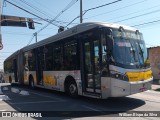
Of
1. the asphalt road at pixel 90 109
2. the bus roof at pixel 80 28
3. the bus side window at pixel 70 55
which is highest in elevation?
the bus roof at pixel 80 28

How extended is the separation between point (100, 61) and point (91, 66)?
2.68 ft

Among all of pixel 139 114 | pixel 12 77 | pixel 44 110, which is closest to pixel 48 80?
pixel 44 110

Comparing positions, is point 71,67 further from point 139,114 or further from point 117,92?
point 139,114

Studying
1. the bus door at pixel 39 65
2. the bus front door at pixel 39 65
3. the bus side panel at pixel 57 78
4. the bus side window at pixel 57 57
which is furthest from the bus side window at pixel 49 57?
the bus front door at pixel 39 65

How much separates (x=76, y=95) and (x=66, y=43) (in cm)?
261

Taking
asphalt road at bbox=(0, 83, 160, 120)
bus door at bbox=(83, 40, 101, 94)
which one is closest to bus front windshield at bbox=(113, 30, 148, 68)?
bus door at bbox=(83, 40, 101, 94)

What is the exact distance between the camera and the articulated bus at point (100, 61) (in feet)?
35.9

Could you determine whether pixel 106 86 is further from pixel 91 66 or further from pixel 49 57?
pixel 49 57

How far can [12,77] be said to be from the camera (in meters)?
28.5

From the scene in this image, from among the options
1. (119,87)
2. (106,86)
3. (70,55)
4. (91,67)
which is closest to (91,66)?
(91,67)

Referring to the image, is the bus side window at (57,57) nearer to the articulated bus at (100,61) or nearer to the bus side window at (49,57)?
the articulated bus at (100,61)

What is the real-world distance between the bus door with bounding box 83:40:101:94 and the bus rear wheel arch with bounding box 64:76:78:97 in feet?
3.93

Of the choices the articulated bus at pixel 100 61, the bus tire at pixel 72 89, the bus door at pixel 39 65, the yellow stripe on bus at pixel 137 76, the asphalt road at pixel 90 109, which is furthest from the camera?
the bus door at pixel 39 65

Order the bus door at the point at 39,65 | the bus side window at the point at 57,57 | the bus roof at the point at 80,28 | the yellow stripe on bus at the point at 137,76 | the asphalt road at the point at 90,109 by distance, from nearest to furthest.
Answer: the asphalt road at the point at 90,109
the yellow stripe on bus at the point at 137,76
the bus roof at the point at 80,28
the bus side window at the point at 57,57
the bus door at the point at 39,65
